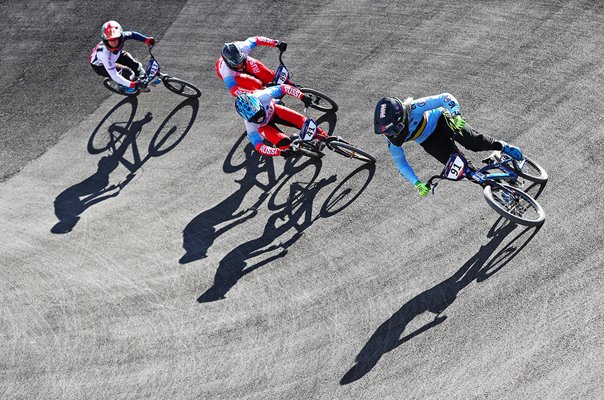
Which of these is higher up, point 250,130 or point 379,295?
point 250,130

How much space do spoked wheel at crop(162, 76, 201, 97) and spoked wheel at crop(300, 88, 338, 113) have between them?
353cm

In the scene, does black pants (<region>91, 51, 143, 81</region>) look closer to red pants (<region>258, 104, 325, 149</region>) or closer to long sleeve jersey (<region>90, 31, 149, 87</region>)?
long sleeve jersey (<region>90, 31, 149, 87</region>)

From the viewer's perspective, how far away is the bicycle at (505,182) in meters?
11.1

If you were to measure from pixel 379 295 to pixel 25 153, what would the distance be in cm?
1093

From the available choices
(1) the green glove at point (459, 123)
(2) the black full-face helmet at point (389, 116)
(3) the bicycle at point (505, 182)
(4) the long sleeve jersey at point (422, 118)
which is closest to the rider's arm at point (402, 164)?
(4) the long sleeve jersey at point (422, 118)

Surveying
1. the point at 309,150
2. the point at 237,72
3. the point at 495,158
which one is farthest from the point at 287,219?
the point at 495,158

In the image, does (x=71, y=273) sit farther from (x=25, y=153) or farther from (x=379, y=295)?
(x=379, y=295)

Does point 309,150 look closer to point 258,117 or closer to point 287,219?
point 258,117

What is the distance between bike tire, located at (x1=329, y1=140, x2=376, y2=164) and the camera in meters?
13.9

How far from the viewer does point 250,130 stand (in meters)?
14.0

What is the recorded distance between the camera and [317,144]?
47.3 feet

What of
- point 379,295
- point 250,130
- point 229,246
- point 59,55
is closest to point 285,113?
point 250,130

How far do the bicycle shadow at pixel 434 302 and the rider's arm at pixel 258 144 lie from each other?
4292 mm

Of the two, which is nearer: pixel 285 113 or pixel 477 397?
pixel 477 397
